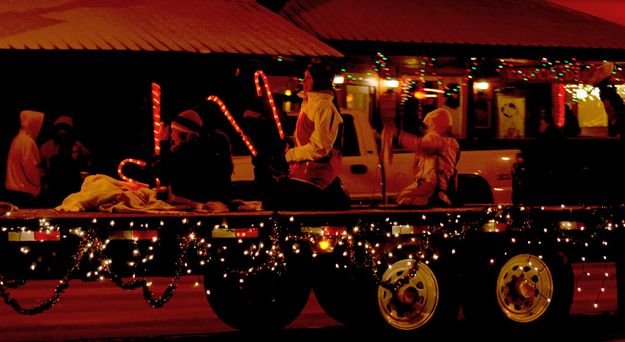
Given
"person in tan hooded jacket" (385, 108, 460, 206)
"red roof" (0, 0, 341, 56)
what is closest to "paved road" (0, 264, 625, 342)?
"person in tan hooded jacket" (385, 108, 460, 206)

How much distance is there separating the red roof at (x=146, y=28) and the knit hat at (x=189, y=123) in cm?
62

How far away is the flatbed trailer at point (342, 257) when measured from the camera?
29.6ft

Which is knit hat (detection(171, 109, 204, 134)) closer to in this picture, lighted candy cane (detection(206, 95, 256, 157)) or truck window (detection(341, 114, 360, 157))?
lighted candy cane (detection(206, 95, 256, 157))

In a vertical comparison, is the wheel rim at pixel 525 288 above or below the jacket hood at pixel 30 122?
below

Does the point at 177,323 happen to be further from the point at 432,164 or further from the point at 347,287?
the point at 432,164

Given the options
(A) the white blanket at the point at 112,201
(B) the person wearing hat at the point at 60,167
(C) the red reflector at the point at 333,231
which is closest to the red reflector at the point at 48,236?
(A) the white blanket at the point at 112,201

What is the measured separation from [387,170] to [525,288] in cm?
502

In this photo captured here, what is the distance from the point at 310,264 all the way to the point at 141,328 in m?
2.18

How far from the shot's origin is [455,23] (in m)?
13.3

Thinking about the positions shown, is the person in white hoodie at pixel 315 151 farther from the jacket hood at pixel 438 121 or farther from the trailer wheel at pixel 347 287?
the jacket hood at pixel 438 121

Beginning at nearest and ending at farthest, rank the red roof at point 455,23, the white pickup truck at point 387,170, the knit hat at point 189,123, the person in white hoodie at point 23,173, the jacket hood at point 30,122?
the knit hat at point 189,123 → the red roof at point 455,23 → the person in white hoodie at point 23,173 → the jacket hood at point 30,122 → the white pickup truck at point 387,170

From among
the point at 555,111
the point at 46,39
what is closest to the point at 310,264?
the point at 46,39

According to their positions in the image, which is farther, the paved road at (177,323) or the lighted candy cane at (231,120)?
the lighted candy cane at (231,120)

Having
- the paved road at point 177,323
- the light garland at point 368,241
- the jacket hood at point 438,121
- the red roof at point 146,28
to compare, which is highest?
the red roof at point 146,28
